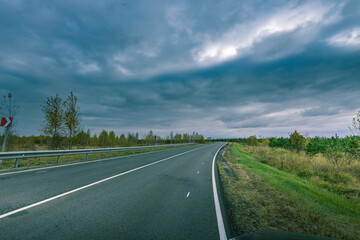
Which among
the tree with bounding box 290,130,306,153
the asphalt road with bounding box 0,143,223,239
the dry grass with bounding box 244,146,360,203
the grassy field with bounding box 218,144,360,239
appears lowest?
the dry grass with bounding box 244,146,360,203

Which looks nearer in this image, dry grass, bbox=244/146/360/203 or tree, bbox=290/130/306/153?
dry grass, bbox=244/146/360/203

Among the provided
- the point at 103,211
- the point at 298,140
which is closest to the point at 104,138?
the point at 298,140

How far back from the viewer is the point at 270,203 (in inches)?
200

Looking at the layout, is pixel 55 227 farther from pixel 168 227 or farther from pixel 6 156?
pixel 6 156

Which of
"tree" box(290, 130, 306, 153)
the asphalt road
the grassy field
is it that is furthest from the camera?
"tree" box(290, 130, 306, 153)

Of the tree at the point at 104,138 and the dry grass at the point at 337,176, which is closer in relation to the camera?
the dry grass at the point at 337,176

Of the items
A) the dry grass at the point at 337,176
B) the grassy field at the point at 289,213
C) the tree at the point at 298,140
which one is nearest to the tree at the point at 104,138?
the tree at the point at 298,140

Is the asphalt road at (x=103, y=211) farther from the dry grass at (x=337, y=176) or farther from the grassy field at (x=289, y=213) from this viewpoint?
the dry grass at (x=337, y=176)

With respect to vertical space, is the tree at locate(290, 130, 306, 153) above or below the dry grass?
above

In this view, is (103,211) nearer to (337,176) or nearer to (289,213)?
(289,213)

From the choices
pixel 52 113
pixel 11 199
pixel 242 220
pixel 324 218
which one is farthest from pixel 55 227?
pixel 52 113

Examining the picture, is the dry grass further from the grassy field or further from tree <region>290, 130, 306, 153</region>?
tree <region>290, 130, 306, 153</region>

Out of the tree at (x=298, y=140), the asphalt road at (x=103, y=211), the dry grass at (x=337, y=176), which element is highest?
the tree at (x=298, y=140)

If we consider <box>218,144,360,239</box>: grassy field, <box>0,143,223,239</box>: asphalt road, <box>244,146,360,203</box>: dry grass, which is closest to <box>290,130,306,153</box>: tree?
<box>244,146,360,203</box>: dry grass
